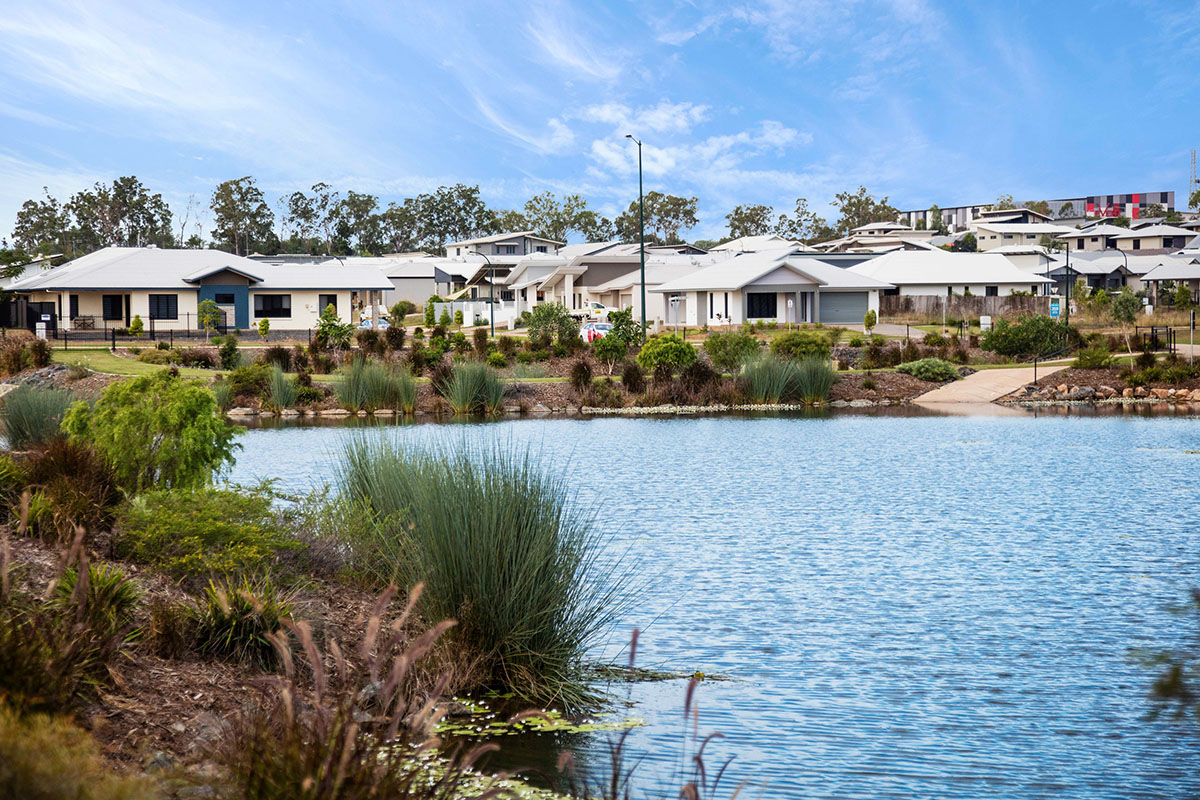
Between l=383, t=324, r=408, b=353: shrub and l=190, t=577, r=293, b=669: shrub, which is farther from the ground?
l=383, t=324, r=408, b=353: shrub

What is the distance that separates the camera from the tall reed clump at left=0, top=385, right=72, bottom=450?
18639 millimetres

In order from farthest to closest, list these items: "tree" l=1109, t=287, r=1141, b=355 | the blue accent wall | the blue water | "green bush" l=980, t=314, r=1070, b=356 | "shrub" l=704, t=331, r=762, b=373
A: the blue accent wall < "tree" l=1109, t=287, r=1141, b=355 < "green bush" l=980, t=314, r=1070, b=356 < "shrub" l=704, t=331, r=762, b=373 < the blue water

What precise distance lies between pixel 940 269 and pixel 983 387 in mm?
39078

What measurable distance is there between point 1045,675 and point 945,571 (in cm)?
348

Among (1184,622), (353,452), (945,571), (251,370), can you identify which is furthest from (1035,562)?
(251,370)

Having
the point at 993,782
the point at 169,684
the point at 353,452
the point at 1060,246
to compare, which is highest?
the point at 1060,246

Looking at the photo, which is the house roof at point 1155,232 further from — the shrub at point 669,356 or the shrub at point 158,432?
the shrub at point 158,432

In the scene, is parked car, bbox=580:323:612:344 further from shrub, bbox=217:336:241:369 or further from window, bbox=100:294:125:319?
window, bbox=100:294:125:319

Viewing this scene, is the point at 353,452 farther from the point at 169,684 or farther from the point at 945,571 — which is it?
the point at 945,571

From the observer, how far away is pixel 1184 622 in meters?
10.3

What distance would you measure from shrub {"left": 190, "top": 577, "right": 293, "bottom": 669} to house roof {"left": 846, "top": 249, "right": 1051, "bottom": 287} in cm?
6719

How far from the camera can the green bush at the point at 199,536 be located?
926 centimetres

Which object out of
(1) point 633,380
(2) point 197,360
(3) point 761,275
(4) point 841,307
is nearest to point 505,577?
(1) point 633,380

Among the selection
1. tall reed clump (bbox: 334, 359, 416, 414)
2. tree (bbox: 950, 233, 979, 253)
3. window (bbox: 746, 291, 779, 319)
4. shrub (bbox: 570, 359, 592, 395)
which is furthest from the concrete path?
tree (bbox: 950, 233, 979, 253)
